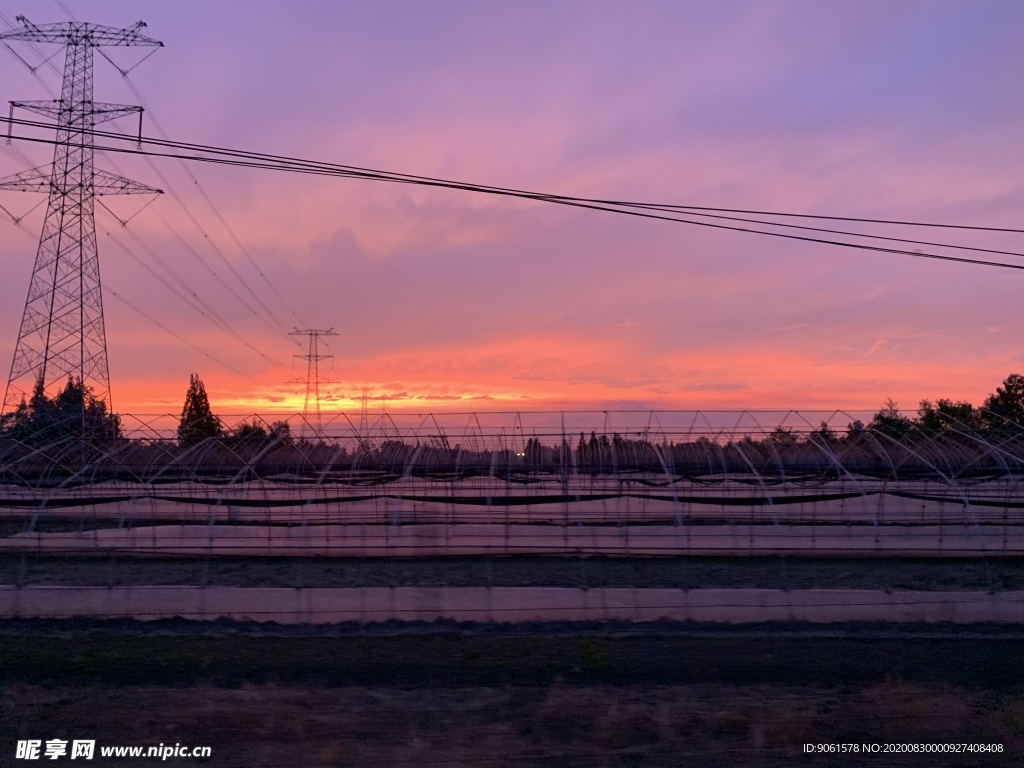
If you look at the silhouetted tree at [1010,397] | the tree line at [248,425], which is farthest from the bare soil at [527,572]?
the silhouetted tree at [1010,397]

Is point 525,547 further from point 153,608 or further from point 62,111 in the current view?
point 62,111

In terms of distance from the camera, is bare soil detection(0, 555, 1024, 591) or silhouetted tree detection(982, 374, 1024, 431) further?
silhouetted tree detection(982, 374, 1024, 431)

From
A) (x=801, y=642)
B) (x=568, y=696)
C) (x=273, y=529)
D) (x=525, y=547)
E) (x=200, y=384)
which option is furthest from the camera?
(x=200, y=384)

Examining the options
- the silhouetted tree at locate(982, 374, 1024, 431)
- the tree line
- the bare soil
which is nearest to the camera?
the bare soil

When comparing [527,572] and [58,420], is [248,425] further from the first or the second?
[527,572]

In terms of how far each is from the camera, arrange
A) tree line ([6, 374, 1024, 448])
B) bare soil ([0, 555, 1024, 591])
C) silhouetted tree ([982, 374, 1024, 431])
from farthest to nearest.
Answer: silhouetted tree ([982, 374, 1024, 431]), tree line ([6, 374, 1024, 448]), bare soil ([0, 555, 1024, 591])

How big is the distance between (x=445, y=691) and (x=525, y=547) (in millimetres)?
6689

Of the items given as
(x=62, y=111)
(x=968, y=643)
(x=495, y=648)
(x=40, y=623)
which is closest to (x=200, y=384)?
(x=62, y=111)

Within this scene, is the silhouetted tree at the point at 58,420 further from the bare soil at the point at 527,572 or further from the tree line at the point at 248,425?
the bare soil at the point at 527,572

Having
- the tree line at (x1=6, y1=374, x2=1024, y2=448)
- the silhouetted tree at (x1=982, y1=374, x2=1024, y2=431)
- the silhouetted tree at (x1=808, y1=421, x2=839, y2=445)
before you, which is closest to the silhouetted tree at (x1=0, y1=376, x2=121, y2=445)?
the tree line at (x1=6, y1=374, x2=1024, y2=448)

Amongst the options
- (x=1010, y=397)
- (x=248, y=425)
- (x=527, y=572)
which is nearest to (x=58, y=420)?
(x=248, y=425)

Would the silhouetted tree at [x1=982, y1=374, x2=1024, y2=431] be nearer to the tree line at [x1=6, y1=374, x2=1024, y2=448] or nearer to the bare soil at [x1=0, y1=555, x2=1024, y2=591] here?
the tree line at [x1=6, y1=374, x2=1024, y2=448]

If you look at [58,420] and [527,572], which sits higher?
[58,420]

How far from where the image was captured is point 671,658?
11.1 meters
